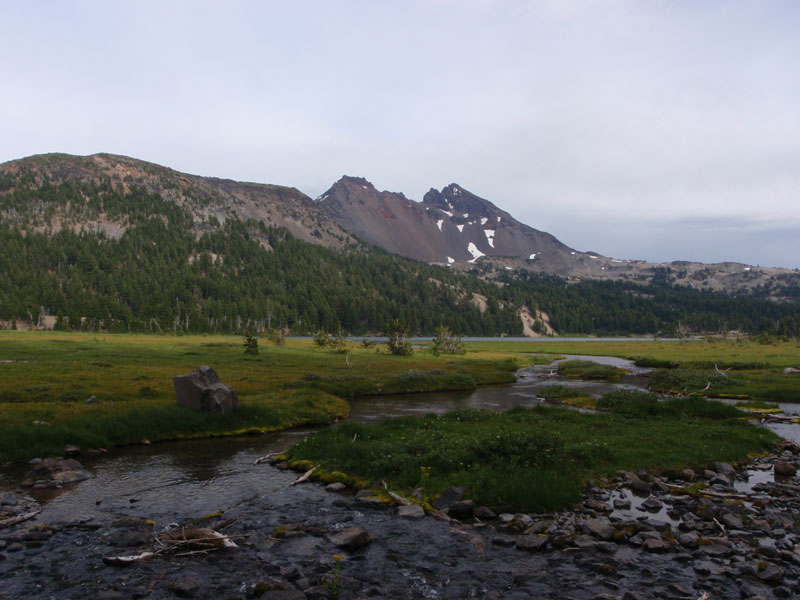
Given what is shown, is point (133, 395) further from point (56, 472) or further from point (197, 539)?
point (197, 539)

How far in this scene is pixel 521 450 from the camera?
22.4 m

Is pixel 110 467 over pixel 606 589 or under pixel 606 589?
under

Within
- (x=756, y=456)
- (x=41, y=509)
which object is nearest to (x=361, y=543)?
(x=41, y=509)

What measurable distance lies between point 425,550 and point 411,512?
3081 mm

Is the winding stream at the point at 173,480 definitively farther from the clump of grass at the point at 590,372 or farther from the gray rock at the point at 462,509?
the clump of grass at the point at 590,372

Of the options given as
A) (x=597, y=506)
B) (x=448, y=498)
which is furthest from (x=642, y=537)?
(x=448, y=498)

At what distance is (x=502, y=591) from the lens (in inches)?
497

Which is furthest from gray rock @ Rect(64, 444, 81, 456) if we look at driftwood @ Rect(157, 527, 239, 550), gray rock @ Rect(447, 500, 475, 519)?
gray rock @ Rect(447, 500, 475, 519)

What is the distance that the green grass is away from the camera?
19750 millimetres

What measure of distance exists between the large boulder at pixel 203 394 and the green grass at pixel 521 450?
10.8 m

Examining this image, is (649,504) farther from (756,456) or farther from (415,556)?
(756,456)

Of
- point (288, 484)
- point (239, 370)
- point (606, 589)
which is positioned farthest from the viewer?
point (239, 370)

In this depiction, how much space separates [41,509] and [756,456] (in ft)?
115

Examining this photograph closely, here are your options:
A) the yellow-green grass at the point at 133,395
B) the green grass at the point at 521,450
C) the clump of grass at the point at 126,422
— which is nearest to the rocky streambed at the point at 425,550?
the green grass at the point at 521,450
